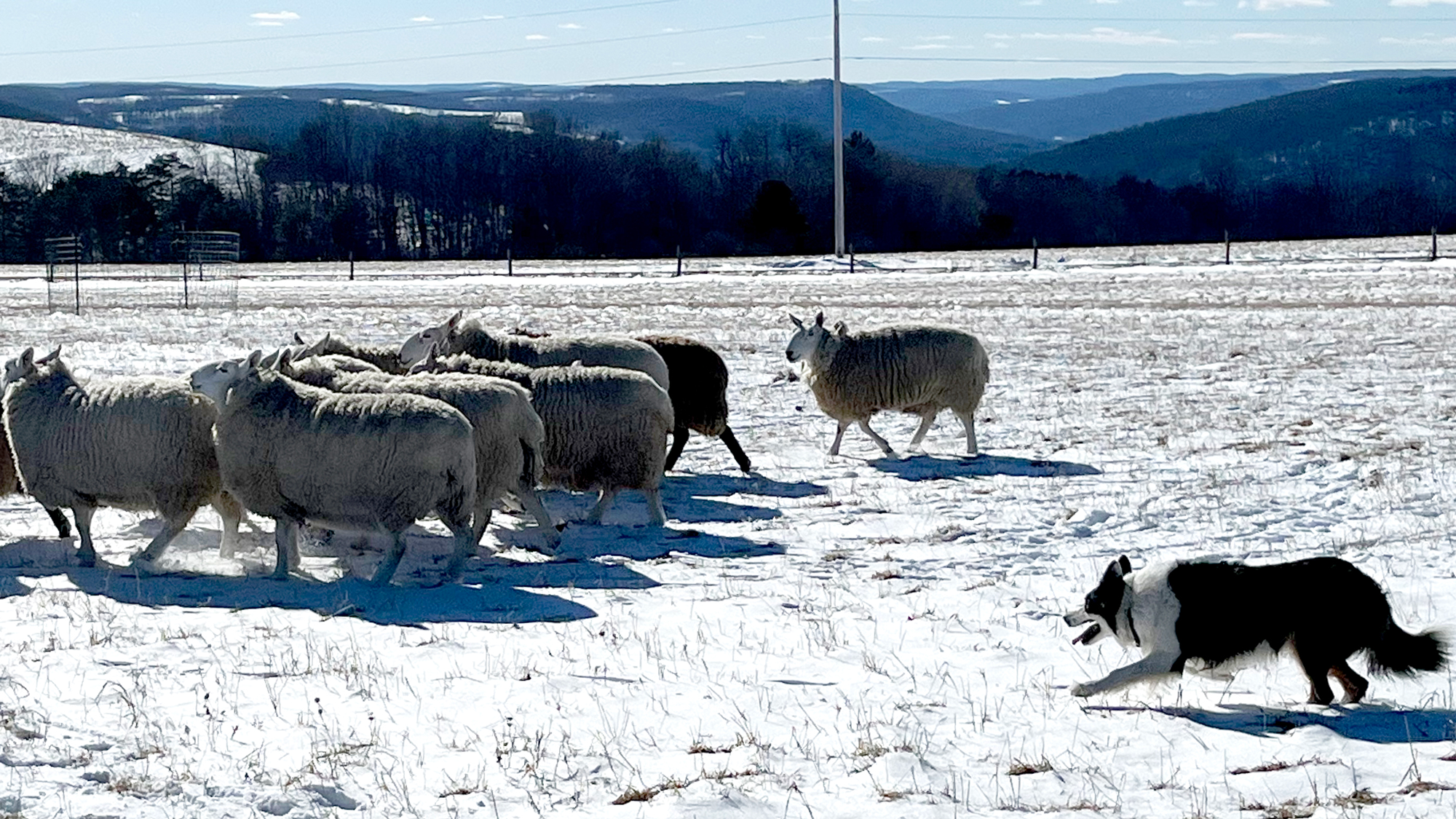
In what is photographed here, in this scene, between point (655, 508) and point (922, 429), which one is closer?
point (655, 508)

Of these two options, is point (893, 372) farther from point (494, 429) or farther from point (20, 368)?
point (20, 368)

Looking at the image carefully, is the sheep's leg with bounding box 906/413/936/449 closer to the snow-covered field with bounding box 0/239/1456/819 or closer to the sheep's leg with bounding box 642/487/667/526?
the snow-covered field with bounding box 0/239/1456/819

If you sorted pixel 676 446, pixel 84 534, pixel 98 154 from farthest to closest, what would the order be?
pixel 98 154, pixel 676 446, pixel 84 534

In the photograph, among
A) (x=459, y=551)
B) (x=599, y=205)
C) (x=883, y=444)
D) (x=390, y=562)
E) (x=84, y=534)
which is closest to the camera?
(x=390, y=562)

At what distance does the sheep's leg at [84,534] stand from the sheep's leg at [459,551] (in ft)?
7.71

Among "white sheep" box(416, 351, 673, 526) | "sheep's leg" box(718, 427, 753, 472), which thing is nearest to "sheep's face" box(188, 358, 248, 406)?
"white sheep" box(416, 351, 673, 526)

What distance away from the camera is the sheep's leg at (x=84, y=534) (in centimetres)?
1035

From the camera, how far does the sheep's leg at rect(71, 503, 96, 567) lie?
34.0 feet

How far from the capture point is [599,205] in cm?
9531

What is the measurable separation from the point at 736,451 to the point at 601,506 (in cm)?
224

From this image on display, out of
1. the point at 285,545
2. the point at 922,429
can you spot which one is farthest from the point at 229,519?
the point at 922,429

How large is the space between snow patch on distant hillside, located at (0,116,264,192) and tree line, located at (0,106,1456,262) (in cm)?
210

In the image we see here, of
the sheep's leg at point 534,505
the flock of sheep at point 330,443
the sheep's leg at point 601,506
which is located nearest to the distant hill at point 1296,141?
the sheep's leg at point 601,506

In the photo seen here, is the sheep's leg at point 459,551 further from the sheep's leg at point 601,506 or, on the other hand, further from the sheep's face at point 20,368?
the sheep's face at point 20,368
